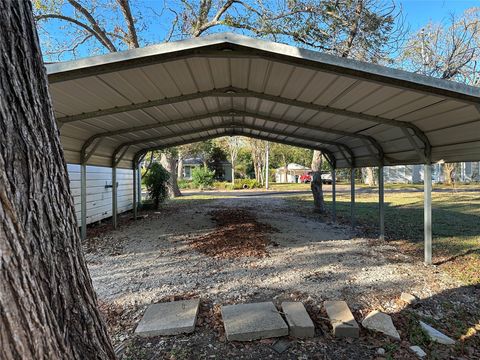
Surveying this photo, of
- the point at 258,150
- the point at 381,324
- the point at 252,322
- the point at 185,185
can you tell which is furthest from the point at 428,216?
the point at 258,150

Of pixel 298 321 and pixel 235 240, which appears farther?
pixel 235 240

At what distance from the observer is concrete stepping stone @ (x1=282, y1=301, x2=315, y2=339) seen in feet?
8.64

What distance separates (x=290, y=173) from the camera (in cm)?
4062

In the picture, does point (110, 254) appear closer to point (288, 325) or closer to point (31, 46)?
point (288, 325)

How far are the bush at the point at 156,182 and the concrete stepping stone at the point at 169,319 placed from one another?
30.8 ft

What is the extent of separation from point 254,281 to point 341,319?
1.42m

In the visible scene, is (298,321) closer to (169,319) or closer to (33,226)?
(169,319)

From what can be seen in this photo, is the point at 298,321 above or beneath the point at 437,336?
above

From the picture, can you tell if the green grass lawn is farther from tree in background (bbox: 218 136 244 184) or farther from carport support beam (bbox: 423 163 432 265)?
tree in background (bbox: 218 136 244 184)

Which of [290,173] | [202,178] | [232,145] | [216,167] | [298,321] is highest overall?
[232,145]

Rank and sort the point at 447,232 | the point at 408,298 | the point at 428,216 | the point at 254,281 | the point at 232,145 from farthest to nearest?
1. the point at 232,145
2. the point at 447,232
3. the point at 428,216
4. the point at 254,281
5. the point at 408,298

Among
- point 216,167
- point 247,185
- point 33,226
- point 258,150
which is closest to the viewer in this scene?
point 33,226

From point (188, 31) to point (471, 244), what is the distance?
12.0m

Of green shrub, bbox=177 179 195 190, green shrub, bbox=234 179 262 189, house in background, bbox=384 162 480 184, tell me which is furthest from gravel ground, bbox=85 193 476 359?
house in background, bbox=384 162 480 184
